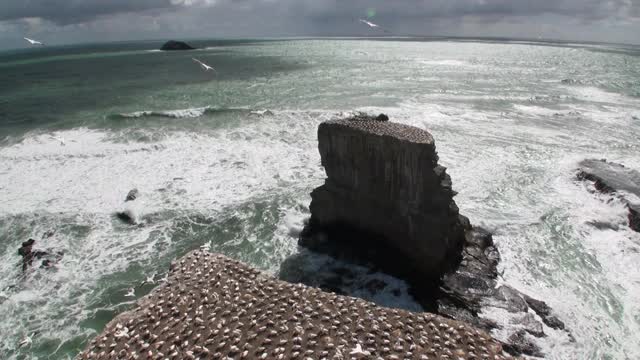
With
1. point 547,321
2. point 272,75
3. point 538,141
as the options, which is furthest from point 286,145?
point 272,75

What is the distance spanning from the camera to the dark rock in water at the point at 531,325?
15.2 m

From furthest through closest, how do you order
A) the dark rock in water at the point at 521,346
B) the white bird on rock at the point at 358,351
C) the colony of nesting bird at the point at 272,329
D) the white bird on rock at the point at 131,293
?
1. the white bird on rock at the point at 131,293
2. the dark rock in water at the point at 521,346
3. the colony of nesting bird at the point at 272,329
4. the white bird on rock at the point at 358,351

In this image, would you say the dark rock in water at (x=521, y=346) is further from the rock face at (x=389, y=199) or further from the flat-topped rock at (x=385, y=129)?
the flat-topped rock at (x=385, y=129)

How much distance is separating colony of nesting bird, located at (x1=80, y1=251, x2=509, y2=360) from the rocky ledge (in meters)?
4.81

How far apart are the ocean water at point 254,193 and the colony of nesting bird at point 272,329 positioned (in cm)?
443

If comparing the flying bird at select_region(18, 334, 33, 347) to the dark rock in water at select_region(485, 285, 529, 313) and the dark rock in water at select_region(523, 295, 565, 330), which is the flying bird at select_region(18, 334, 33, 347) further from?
the dark rock in water at select_region(523, 295, 565, 330)

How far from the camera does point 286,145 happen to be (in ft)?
118

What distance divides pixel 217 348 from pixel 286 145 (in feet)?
84.4

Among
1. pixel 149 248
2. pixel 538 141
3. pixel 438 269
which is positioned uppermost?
pixel 538 141

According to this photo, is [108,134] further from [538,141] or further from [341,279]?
[538,141]

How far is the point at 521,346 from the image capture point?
14.6m

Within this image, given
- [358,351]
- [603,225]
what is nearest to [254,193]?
[358,351]

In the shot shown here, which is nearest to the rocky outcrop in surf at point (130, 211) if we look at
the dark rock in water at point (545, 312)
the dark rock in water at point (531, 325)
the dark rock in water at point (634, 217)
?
the dark rock in water at point (531, 325)

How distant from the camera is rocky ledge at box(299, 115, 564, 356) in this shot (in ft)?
54.3
